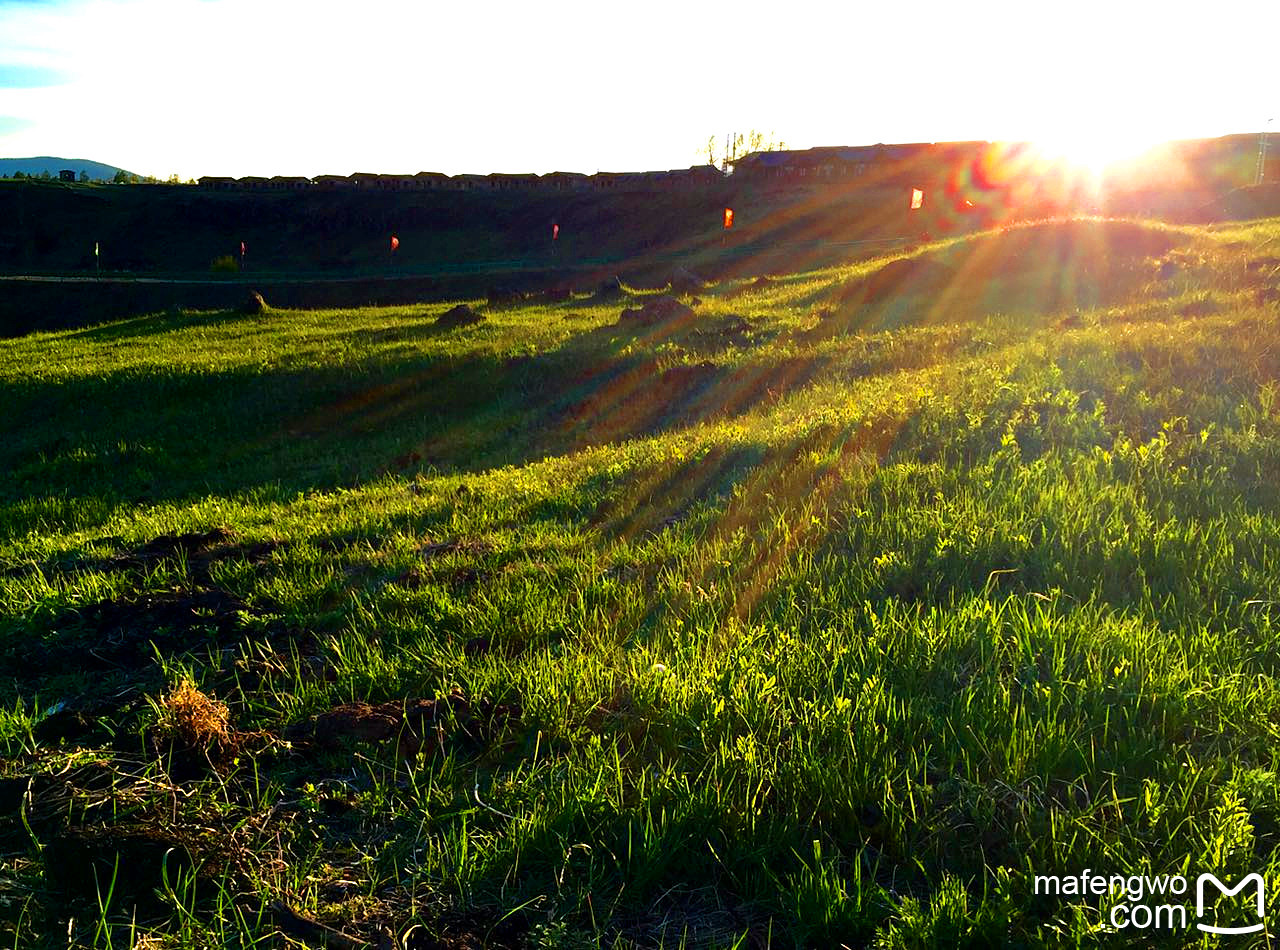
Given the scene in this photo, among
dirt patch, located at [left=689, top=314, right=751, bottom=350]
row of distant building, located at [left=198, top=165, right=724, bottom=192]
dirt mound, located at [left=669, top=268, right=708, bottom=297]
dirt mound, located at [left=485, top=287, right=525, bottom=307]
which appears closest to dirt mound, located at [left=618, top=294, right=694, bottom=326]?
dirt patch, located at [left=689, top=314, right=751, bottom=350]

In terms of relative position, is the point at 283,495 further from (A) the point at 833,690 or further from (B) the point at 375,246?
(B) the point at 375,246

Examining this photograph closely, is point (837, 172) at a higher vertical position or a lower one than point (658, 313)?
higher

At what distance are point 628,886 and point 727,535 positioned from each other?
284 centimetres

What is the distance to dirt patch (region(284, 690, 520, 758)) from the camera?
2.97 m

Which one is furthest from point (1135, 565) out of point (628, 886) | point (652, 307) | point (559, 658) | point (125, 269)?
point (125, 269)

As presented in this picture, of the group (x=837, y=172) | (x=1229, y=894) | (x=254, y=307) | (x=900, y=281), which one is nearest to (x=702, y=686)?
(x=1229, y=894)

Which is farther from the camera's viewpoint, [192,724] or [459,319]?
[459,319]

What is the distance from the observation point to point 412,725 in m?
3.07

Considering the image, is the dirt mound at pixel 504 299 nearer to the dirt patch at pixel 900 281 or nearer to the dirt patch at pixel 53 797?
the dirt patch at pixel 900 281

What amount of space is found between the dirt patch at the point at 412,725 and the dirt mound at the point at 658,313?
1427 centimetres

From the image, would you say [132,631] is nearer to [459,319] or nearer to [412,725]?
[412,725]

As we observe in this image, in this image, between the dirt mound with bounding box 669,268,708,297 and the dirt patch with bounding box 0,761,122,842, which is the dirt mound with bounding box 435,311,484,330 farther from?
the dirt patch with bounding box 0,761,122,842

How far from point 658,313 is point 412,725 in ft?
48.8

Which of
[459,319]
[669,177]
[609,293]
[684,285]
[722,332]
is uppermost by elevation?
[669,177]
